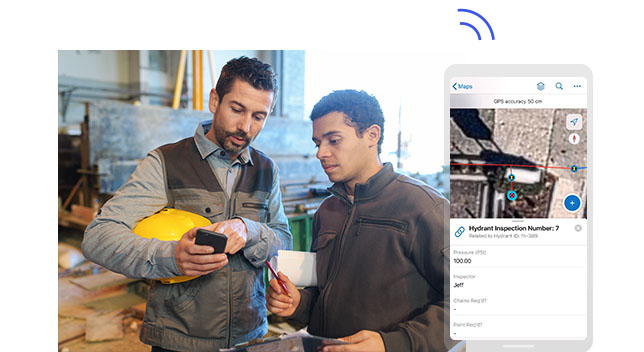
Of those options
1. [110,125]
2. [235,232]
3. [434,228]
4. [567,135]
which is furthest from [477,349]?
[110,125]

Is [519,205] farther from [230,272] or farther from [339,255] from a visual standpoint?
[230,272]

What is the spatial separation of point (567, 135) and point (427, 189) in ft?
1.73

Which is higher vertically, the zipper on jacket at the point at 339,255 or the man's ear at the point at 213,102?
the man's ear at the point at 213,102

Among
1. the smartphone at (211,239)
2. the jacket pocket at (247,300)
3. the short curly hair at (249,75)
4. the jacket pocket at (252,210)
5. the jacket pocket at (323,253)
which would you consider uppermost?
the short curly hair at (249,75)

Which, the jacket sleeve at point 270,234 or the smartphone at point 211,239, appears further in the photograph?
the jacket sleeve at point 270,234

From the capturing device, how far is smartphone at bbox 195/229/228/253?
136 cm

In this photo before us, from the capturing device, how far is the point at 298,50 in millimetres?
1545

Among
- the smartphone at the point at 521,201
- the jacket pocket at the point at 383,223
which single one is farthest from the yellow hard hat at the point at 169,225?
the smartphone at the point at 521,201

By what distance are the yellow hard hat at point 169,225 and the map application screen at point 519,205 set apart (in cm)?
90

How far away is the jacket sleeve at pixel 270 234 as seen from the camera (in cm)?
148

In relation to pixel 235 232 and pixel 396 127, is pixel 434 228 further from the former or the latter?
pixel 235 232

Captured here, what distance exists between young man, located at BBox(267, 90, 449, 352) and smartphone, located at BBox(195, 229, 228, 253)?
259 mm

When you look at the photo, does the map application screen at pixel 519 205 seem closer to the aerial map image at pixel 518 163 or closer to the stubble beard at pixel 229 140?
the aerial map image at pixel 518 163

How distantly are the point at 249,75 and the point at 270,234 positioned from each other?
0.57 metres
